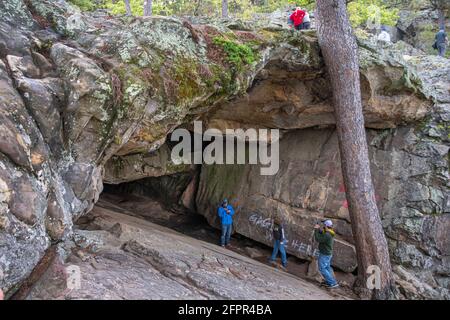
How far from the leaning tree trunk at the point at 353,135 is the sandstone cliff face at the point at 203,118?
0.64m

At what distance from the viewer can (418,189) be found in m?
9.93

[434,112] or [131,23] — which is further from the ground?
[131,23]

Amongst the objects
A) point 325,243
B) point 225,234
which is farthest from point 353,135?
point 225,234

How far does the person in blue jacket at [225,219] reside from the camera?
34.7 feet

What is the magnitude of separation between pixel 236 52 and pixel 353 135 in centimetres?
353

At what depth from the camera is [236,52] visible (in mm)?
7281

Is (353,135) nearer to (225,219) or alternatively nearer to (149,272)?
(225,219)

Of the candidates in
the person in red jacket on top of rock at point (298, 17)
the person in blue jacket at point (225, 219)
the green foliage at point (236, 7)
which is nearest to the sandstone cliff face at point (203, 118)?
the person in blue jacket at point (225, 219)

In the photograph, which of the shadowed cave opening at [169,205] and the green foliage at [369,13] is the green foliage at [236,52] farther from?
the green foliage at [369,13]

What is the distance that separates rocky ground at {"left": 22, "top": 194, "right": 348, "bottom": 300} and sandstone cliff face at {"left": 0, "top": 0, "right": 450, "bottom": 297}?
0.52 m

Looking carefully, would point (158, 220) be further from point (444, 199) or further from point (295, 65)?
point (444, 199)
